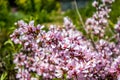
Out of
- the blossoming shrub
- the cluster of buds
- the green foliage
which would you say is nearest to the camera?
the blossoming shrub

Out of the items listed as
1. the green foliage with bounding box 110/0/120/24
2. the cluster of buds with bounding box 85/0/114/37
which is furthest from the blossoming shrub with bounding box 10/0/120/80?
the green foliage with bounding box 110/0/120/24

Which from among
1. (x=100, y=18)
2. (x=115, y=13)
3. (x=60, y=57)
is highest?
(x=115, y=13)

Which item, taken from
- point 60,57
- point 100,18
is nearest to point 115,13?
point 100,18

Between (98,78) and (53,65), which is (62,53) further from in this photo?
(98,78)

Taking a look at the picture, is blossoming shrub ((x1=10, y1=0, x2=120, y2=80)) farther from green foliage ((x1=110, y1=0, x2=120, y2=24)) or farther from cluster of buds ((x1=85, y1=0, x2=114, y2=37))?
green foliage ((x1=110, y1=0, x2=120, y2=24))

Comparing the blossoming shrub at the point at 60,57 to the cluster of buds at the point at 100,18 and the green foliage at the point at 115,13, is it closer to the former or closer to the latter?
the cluster of buds at the point at 100,18

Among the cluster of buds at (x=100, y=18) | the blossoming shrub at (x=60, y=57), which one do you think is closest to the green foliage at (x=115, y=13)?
the cluster of buds at (x=100, y=18)

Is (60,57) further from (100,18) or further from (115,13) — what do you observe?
(115,13)

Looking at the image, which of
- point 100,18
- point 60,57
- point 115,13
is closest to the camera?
point 60,57
